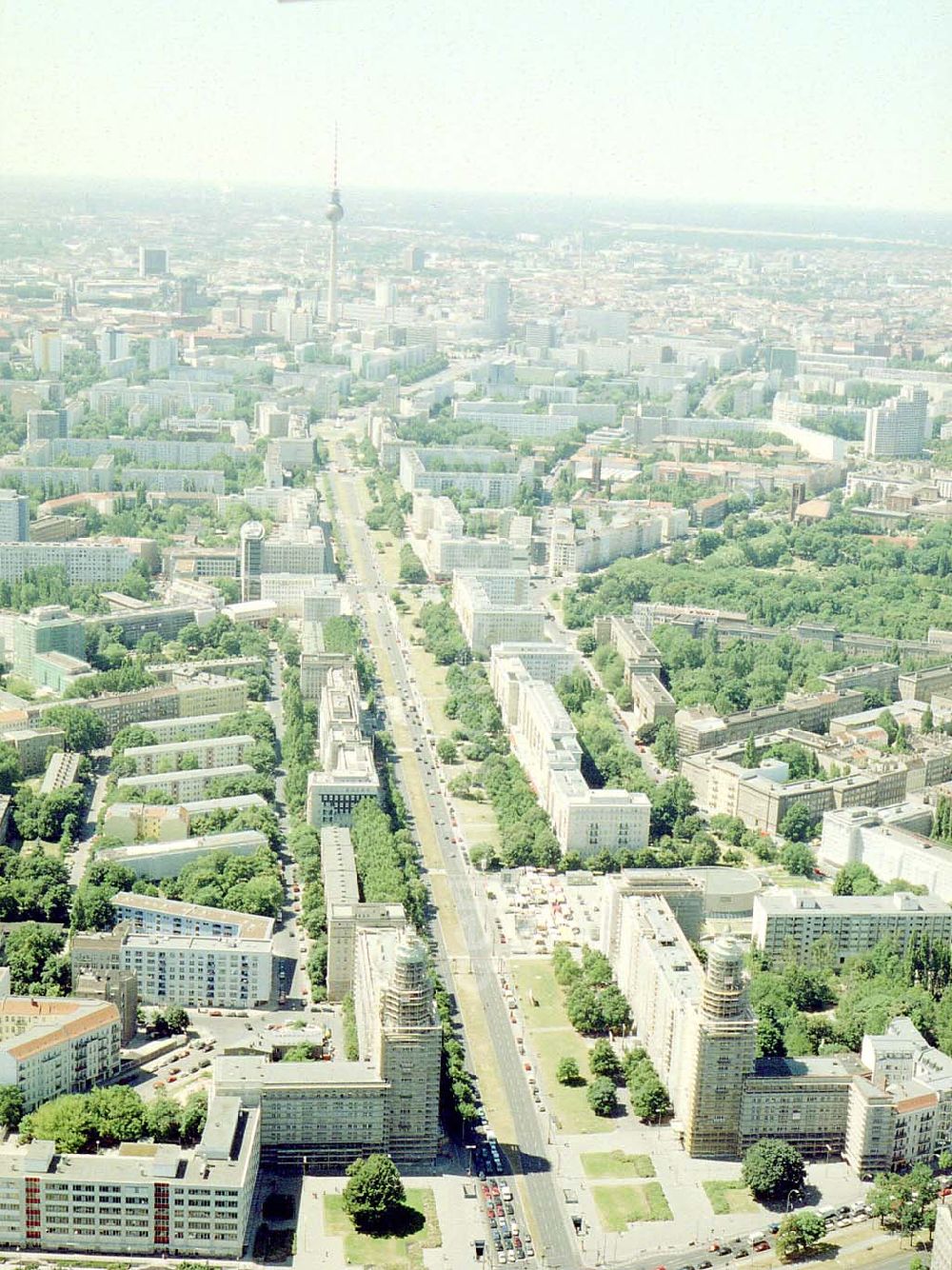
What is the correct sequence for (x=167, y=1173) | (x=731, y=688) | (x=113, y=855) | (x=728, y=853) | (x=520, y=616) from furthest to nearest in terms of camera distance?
(x=520, y=616) → (x=731, y=688) → (x=728, y=853) → (x=113, y=855) → (x=167, y=1173)

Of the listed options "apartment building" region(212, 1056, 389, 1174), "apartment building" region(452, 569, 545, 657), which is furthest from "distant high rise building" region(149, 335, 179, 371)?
"apartment building" region(212, 1056, 389, 1174)

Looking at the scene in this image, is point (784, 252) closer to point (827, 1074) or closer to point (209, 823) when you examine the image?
point (209, 823)

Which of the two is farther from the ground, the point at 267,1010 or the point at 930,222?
the point at 930,222

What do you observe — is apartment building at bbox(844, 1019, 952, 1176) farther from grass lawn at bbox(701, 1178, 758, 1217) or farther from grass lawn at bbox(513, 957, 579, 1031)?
grass lawn at bbox(513, 957, 579, 1031)

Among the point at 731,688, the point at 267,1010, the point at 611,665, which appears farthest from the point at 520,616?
the point at 267,1010

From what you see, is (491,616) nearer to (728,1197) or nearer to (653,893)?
(653,893)
